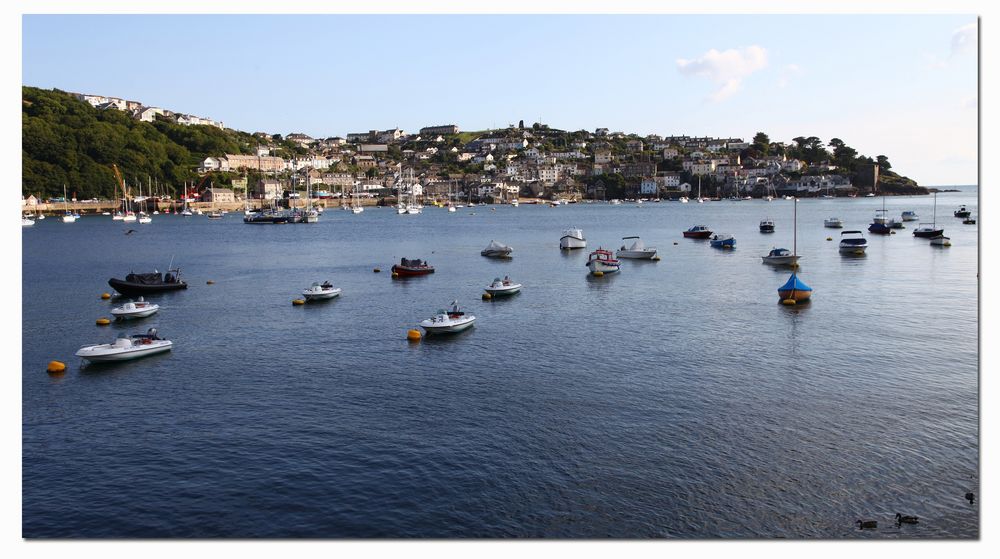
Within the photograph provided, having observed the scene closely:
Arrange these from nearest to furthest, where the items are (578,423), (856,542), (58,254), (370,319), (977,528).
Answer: (856,542)
(977,528)
(578,423)
(370,319)
(58,254)

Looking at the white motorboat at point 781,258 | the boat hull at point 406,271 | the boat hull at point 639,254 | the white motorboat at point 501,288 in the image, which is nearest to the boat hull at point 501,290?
the white motorboat at point 501,288

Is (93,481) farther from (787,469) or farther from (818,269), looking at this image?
(818,269)

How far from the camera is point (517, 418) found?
674 inches

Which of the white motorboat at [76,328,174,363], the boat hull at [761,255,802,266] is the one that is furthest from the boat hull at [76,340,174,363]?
the boat hull at [761,255,802,266]

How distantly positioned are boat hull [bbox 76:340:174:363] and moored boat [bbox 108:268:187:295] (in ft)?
46.2

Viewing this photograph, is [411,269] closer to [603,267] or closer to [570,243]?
[603,267]

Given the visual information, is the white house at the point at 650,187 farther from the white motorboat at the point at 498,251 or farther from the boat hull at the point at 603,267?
the boat hull at the point at 603,267

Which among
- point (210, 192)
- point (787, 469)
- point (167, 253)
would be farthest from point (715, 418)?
point (210, 192)

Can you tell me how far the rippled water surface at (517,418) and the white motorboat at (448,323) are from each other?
60 cm

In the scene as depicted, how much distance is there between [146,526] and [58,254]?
55.4 meters

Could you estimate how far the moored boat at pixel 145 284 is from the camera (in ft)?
118

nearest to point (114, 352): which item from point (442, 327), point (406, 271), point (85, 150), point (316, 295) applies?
point (442, 327)

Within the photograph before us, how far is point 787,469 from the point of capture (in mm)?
14195

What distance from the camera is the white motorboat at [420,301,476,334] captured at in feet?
85.1
